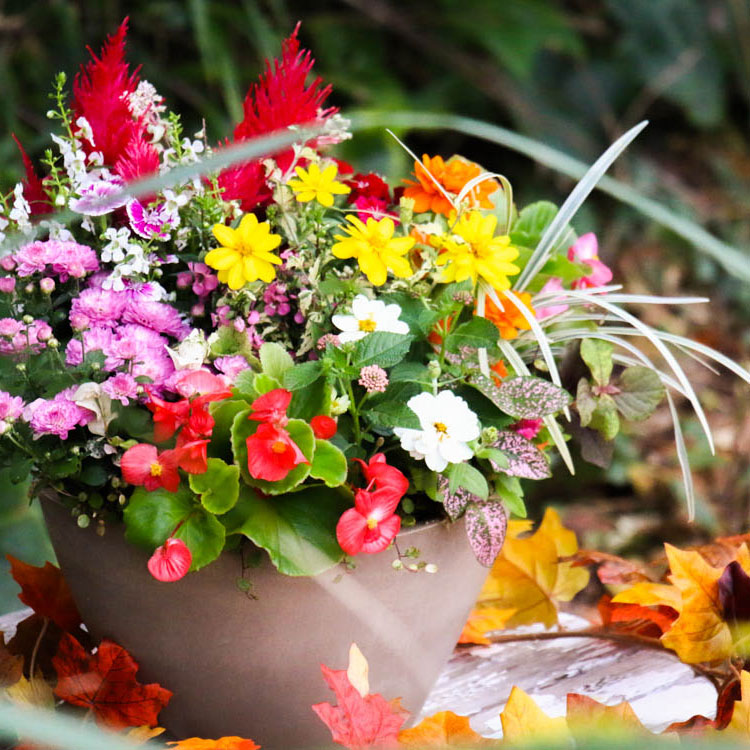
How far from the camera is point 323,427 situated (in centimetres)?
56

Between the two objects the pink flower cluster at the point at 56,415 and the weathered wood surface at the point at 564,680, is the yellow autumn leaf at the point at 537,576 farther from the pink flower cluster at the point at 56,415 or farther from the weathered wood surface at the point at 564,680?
the pink flower cluster at the point at 56,415

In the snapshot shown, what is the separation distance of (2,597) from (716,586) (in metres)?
1.27

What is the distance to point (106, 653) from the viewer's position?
617 millimetres

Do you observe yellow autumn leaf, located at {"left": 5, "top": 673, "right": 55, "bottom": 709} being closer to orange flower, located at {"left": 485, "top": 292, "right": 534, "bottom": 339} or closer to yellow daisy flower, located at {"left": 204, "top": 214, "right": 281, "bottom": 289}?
yellow daisy flower, located at {"left": 204, "top": 214, "right": 281, "bottom": 289}

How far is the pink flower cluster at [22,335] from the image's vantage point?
582 mm

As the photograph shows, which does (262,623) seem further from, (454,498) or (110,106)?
(110,106)

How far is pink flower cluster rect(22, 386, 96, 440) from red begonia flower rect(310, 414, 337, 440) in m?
0.14

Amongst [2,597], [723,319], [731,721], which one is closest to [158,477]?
[731,721]

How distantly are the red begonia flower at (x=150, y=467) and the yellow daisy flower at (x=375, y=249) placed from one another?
0.57ft

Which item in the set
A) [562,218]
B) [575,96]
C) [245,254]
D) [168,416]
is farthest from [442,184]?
[575,96]

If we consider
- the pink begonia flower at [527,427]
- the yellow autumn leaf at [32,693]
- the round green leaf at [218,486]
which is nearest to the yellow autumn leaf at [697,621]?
the pink begonia flower at [527,427]

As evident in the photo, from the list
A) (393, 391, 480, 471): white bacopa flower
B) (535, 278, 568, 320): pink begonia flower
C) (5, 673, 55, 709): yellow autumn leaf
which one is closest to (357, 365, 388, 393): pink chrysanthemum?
(393, 391, 480, 471): white bacopa flower

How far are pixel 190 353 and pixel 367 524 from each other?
A: 161 mm

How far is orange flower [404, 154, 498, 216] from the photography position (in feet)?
2.31
